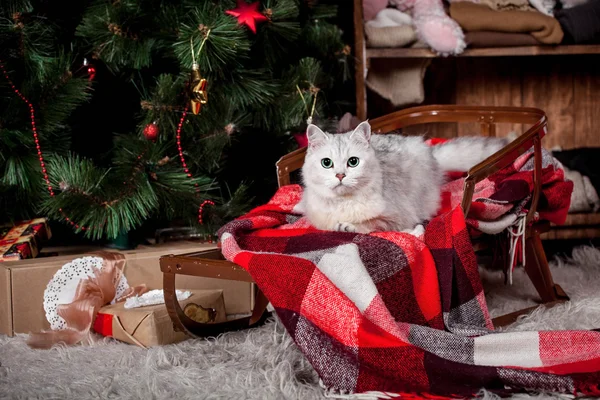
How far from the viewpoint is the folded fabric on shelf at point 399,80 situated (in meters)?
2.44

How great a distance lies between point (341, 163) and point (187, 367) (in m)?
0.54

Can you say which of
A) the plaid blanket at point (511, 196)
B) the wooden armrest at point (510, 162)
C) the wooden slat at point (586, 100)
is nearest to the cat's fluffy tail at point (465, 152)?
the plaid blanket at point (511, 196)

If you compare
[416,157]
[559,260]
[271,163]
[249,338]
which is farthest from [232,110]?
[559,260]

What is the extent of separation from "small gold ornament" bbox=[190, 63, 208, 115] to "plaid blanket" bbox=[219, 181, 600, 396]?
1.65ft

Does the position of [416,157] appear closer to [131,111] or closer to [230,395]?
[230,395]

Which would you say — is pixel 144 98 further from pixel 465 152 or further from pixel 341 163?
pixel 465 152

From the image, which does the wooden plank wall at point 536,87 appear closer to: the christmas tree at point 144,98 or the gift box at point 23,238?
the christmas tree at point 144,98

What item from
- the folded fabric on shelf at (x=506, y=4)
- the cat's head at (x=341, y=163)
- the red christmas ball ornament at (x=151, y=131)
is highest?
the folded fabric on shelf at (x=506, y=4)

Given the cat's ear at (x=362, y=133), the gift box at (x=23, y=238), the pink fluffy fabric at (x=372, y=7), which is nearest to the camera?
the cat's ear at (x=362, y=133)

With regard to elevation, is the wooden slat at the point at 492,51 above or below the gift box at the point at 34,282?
above

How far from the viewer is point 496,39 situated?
7.64 ft

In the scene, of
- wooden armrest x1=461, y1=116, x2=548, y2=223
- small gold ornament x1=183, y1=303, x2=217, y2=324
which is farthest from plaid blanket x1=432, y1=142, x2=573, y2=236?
small gold ornament x1=183, y1=303, x2=217, y2=324

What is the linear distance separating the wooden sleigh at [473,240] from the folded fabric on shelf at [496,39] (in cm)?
47

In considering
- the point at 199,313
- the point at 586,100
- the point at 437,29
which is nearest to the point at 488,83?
the point at 586,100
